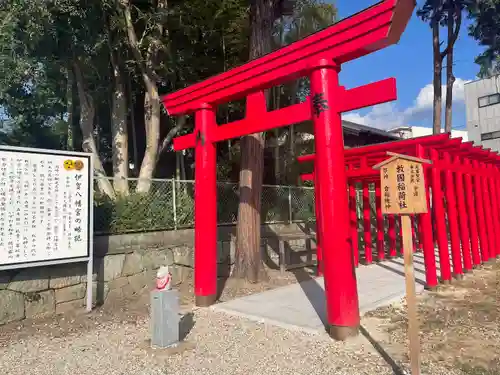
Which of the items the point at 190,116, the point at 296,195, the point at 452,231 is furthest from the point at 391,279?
the point at 190,116

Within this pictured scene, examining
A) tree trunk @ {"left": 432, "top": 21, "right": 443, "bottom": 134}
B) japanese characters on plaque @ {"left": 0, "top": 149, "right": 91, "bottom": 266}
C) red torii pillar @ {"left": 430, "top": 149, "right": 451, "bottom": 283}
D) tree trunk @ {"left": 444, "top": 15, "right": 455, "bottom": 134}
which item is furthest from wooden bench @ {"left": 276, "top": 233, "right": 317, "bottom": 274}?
tree trunk @ {"left": 444, "top": 15, "right": 455, "bottom": 134}

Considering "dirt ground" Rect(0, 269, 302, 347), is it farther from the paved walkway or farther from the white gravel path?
the paved walkway

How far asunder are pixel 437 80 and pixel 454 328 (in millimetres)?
13540

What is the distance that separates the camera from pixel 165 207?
7.63m

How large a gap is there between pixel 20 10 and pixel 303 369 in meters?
6.68

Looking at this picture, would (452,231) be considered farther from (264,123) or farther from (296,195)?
(264,123)

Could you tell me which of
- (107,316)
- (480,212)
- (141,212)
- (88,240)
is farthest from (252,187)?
(480,212)

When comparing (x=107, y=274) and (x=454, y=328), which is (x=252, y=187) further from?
(x=454, y=328)

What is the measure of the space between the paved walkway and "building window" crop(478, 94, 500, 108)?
82.2ft

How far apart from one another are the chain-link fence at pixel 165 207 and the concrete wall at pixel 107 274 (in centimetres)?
23

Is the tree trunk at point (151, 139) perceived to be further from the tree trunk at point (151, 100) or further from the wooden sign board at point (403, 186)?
the wooden sign board at point (403, 186)

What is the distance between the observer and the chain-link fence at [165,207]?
6.73 meters

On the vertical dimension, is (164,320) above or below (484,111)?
below

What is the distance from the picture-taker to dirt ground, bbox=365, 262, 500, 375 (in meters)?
3.65
